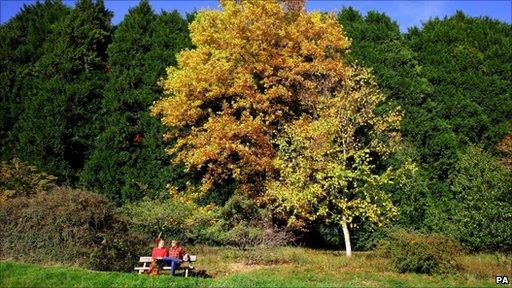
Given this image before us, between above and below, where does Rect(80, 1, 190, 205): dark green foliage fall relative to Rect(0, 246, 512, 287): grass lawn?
above

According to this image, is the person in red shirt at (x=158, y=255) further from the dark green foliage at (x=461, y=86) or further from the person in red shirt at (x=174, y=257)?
the dark green foliage at (x=461, y=86)

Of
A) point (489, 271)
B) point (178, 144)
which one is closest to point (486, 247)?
point (489, 271)

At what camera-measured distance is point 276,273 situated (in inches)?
648

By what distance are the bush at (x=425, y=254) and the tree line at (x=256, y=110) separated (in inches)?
132

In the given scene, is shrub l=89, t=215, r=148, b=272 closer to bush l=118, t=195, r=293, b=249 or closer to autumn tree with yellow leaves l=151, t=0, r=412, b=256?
bush l=118, t=195, r=293, b=249

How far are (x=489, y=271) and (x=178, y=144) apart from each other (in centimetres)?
1446

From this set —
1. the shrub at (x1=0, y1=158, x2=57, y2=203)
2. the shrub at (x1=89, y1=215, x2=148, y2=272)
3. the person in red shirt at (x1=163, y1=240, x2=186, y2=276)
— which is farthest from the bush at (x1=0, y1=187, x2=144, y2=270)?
the shrub at (x1=0, y1=158, x2=57, y2=203)

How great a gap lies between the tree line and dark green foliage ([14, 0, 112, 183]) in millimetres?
76

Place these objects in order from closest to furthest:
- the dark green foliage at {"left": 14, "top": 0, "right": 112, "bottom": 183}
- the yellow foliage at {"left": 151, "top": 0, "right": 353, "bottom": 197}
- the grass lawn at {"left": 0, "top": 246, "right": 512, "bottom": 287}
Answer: the grass lawn at {"left": 0, "top": 246, "right": 512, "bottom": 287} → the yellow foliage at {"left": 151, "top": 0, "right": 353, "bottom": 197} → the dark green foliage at {"left": 14, "top": 0, "right": 112, "bottom": 183}

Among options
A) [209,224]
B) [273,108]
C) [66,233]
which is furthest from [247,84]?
[66,233]

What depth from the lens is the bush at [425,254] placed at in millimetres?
16828

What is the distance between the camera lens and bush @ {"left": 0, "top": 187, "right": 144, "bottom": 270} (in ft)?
56.5

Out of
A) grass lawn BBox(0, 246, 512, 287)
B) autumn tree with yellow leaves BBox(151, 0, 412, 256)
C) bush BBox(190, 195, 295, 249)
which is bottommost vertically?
grass lawn BBox(0, 246, 512, 287)

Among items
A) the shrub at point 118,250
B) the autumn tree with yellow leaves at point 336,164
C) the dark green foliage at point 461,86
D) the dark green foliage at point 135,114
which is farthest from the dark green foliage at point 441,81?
the shrub at point 118,250
